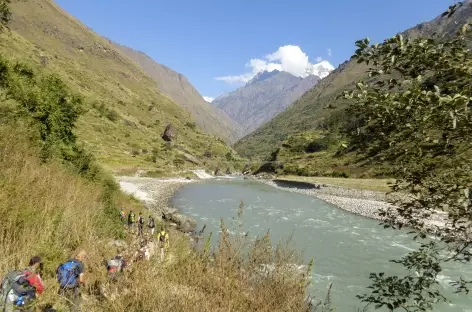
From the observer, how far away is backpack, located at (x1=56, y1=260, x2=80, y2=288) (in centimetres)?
565

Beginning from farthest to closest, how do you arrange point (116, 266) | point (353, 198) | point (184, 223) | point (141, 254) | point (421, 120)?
point (353, 198) < point (184, 223) < point (116, 266) < point (141, 254) < point (421, 120)

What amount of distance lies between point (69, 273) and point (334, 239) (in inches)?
977

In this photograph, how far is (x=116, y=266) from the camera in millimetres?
5699

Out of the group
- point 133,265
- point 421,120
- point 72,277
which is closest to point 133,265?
point 133,265

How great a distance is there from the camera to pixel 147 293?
4219 millimetres

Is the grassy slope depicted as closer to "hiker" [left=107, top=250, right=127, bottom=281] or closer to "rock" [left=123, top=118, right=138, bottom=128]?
"rock" [left=123, top=118, right=138, bottom=128]

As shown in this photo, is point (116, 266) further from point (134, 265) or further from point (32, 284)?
point (134, 265)

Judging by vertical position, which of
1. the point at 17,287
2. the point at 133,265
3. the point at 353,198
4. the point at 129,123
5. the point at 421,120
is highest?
the point at 129,123

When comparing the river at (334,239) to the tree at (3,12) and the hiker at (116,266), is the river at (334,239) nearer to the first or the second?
the hiker at (116,266)

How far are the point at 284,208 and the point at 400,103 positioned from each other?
140 ft

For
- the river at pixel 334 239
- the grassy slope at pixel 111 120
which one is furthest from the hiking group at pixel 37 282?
the grassy slope at pixel 111 120

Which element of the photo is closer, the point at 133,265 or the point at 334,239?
the point at 133,265

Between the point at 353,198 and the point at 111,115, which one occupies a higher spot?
the point at 111,115

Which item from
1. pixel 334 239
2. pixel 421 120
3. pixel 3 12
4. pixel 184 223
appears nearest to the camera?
pixel 421 120
